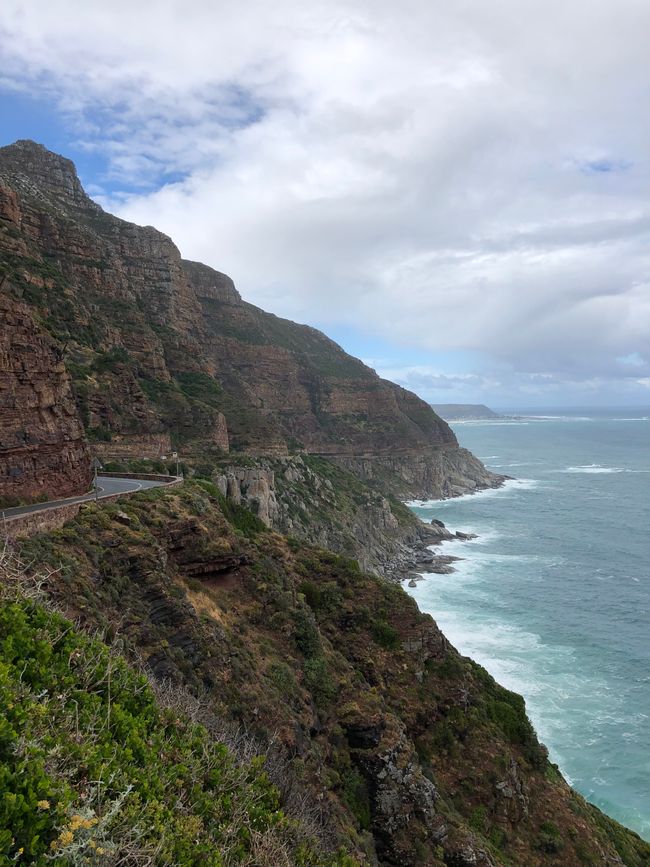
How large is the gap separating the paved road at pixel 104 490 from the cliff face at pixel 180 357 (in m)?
14.0

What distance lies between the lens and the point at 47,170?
8181 cm

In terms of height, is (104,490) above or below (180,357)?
below

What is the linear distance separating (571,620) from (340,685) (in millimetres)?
38880

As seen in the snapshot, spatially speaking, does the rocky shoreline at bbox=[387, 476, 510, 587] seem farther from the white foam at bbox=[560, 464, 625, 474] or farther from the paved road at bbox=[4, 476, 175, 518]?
the white foam at bbox=[560, 464, 625, 474]

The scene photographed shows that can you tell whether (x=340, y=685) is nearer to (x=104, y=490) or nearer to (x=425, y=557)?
(x=104, y=490)

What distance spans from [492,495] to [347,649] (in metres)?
109

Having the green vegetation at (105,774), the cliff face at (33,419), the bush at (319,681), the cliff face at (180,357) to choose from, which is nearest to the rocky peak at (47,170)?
the cliff face at (180,357)

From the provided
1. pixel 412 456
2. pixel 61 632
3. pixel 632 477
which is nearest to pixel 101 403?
pixel 61 632

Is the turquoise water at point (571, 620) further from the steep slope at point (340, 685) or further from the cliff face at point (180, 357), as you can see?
the cliff face at point (180, 357)

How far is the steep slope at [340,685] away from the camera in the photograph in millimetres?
16219

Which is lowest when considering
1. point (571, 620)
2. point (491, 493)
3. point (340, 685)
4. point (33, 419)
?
point (571, 620)

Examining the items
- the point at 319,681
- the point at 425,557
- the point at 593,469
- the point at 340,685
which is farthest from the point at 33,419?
the point at 593,469

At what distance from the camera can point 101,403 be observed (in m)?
48.3

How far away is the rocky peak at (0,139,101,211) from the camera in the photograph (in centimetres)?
7988
